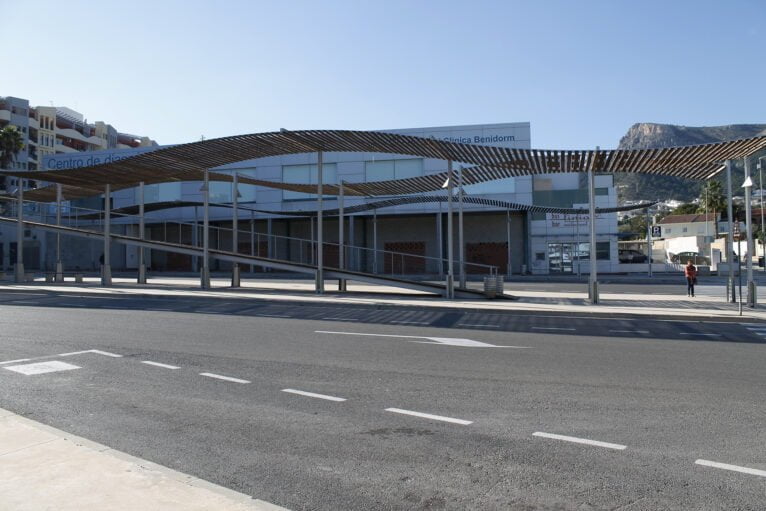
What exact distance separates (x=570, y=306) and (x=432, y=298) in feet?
15.9

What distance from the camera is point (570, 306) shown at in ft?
58.4

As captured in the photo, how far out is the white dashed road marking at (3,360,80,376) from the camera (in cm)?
822

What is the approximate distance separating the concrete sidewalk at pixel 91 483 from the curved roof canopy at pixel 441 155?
14190 millimetres

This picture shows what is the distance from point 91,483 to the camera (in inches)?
159

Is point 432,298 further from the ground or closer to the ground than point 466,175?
closer to the ground

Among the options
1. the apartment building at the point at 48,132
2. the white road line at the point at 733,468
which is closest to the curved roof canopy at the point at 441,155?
the white road line at the point at 733,468

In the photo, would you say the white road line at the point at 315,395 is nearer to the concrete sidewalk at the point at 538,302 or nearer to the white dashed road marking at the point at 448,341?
the white dashed road marking at the point at 448,341

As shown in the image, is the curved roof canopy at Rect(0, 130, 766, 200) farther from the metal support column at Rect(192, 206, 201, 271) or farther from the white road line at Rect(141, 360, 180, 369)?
the metal support column at Rect(192, 206, 201, 271)

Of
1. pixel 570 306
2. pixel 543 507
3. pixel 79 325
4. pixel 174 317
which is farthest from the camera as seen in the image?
pixel 570 306

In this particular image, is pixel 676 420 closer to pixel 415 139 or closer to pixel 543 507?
pixel 543 507

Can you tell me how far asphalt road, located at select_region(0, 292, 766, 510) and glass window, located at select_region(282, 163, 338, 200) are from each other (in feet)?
101

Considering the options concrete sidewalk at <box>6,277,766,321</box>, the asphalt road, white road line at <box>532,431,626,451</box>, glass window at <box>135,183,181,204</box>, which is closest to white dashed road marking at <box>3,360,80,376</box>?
the asphalt road

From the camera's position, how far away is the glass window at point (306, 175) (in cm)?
4259

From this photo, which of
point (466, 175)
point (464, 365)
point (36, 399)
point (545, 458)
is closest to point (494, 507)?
point (545, 458)
